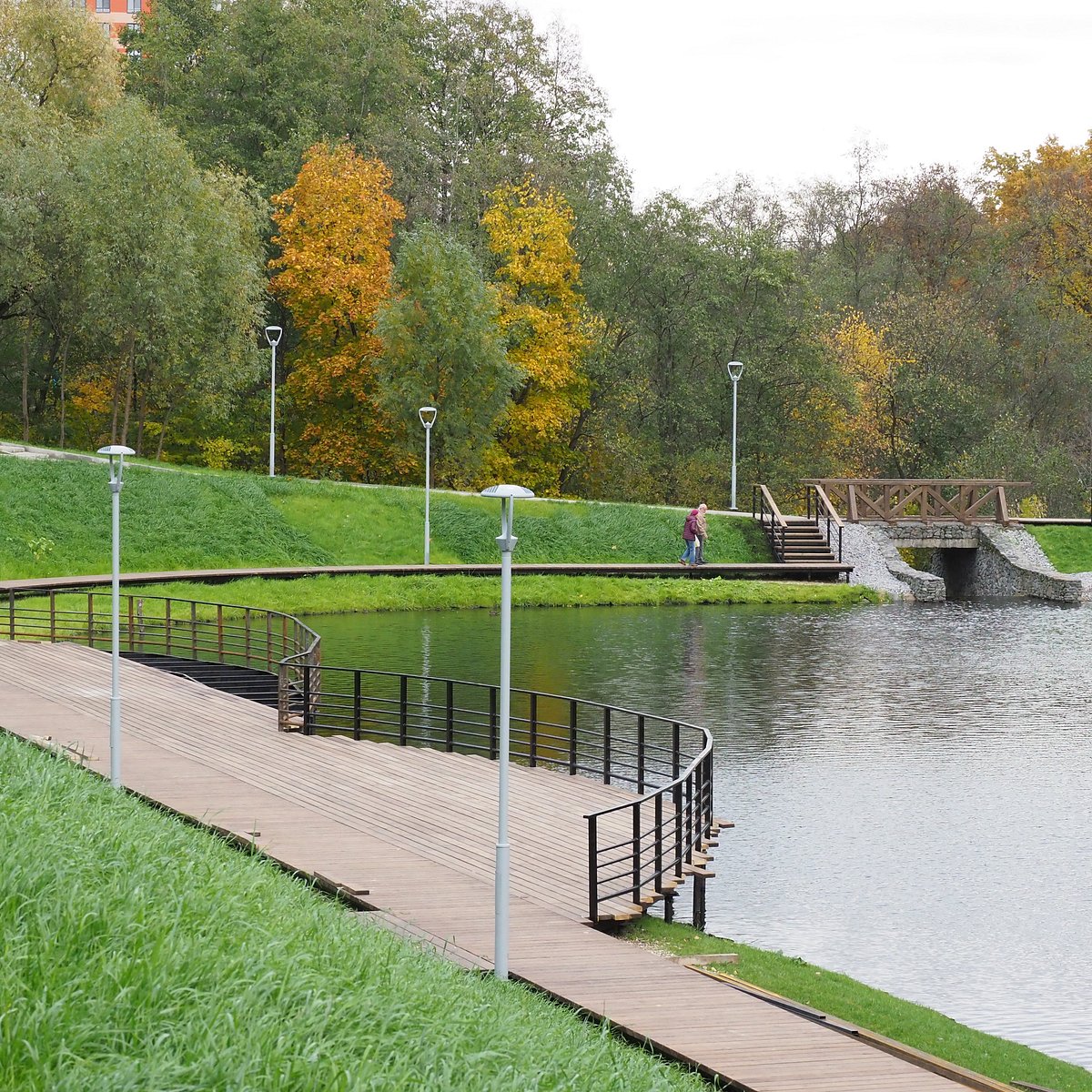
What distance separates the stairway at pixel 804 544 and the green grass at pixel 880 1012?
3457 centimetres

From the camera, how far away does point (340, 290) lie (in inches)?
2149

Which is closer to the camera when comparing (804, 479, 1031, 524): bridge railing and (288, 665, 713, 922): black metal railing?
(288, 665, 713, 922): black metal railing

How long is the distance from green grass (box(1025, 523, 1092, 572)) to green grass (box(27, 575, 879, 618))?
8356mm

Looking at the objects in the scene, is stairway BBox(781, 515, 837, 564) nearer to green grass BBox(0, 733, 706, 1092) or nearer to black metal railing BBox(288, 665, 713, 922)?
black metal railing BBox(288, 665, 713, 922)

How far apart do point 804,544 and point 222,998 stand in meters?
42.0

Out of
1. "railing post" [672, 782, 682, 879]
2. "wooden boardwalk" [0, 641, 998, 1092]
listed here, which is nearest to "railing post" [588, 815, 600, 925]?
"wooden boardwalk" [0, 641, 998, 1092]

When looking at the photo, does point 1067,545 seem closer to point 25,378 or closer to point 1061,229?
point 1061,229

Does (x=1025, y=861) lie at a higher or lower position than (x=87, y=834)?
lower

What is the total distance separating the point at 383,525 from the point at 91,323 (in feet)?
40.9

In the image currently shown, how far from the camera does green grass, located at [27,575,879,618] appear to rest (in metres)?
37.8

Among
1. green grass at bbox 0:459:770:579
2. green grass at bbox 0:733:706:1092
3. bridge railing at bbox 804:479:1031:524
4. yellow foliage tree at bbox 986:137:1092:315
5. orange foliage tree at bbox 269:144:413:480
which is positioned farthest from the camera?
yellow foliage tree at bbox 986:137:1092:315

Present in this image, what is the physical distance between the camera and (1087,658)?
30.6 metres

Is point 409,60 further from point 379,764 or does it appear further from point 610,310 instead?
point 379,764

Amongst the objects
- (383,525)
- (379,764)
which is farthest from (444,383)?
(379,764)
